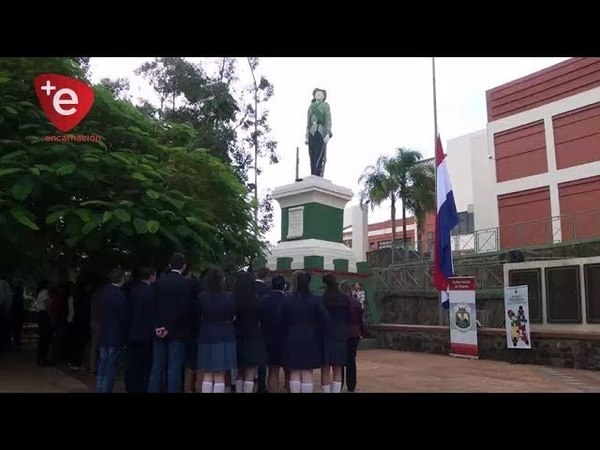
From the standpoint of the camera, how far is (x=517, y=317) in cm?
1114

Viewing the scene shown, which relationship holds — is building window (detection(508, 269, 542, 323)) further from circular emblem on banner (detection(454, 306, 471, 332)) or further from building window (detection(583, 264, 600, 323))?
circular emblem on banner (detection(454, 306, 471, 332))

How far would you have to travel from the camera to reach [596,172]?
21172 mm

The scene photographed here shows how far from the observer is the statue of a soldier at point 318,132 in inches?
587

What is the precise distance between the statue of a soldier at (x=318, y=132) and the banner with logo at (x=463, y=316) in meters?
4.82

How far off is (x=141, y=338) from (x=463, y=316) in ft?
24.9

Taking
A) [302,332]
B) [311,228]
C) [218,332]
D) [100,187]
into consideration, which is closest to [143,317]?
[218,332]

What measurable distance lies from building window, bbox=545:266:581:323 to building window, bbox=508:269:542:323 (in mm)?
175

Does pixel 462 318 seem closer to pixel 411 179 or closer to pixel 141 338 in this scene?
pixel 141 338

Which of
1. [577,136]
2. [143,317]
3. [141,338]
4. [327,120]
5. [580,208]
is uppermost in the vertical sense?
[577,136]

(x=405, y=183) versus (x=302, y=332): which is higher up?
(x=405, y=183)

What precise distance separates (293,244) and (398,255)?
10.4 metres

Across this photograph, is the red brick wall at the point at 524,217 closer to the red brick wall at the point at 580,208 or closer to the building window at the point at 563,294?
the red brick wall at the point at 580,208

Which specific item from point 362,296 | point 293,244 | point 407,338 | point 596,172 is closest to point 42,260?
point 293,244
